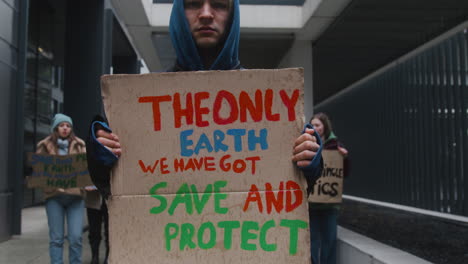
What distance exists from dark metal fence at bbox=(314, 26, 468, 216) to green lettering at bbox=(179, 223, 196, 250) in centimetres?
911

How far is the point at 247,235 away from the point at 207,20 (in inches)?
32.3

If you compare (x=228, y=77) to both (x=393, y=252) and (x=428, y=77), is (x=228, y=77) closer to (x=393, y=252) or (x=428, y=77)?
(x=393, y=252)

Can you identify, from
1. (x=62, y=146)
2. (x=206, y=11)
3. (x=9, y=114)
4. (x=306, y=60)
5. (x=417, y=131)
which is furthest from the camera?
(x=306, y=60)

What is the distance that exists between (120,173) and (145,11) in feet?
30.7

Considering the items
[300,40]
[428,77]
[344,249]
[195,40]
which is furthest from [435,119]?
[195,40]

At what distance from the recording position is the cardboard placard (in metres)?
1.64

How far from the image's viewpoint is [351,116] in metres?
17.6

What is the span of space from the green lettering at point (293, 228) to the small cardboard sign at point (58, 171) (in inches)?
131

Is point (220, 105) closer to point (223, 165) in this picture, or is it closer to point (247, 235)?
point (223, 165)

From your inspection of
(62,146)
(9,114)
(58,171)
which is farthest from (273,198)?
(9,114)

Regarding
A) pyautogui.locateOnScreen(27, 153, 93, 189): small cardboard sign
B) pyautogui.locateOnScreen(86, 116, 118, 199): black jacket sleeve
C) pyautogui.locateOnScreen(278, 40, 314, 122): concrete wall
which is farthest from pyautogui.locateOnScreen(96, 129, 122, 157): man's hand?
pyautogui.locateOnScreen(278, 40, 314, 122): concrete wall

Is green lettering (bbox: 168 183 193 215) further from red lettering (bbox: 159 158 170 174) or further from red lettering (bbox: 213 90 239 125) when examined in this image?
red lettering (bbox: 213 90 239 125)

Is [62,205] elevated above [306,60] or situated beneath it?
situated beneath

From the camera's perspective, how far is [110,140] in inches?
63.4
